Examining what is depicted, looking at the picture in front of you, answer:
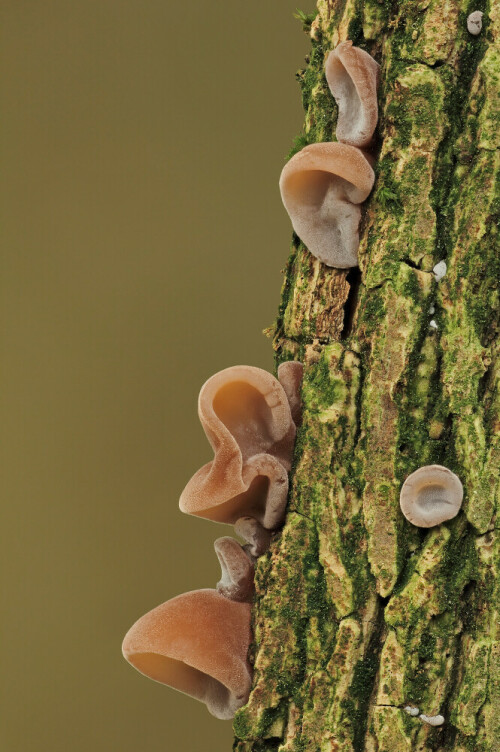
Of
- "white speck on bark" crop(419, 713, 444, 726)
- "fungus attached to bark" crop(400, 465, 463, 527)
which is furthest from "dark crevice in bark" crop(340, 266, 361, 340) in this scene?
"white speck on bark" crop(419, 713, 444, 726)

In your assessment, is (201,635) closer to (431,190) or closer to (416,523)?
(416,523)

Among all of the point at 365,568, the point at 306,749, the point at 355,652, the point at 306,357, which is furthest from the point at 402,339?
the point at 306,749

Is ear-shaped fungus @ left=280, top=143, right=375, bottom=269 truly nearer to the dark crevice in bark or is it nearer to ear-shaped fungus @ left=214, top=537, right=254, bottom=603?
the dark crevice in bark

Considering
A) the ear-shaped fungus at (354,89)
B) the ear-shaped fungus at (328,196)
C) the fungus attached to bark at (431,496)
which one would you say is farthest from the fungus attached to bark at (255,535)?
the ear-shaped fungus at (354,89)

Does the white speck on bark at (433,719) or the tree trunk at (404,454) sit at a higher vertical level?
the tree trunk at (404,454)

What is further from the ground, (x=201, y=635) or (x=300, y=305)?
(x=300, y=305)

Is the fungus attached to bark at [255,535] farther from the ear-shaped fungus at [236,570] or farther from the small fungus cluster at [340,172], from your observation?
the small fungus cluster at [340,172]
